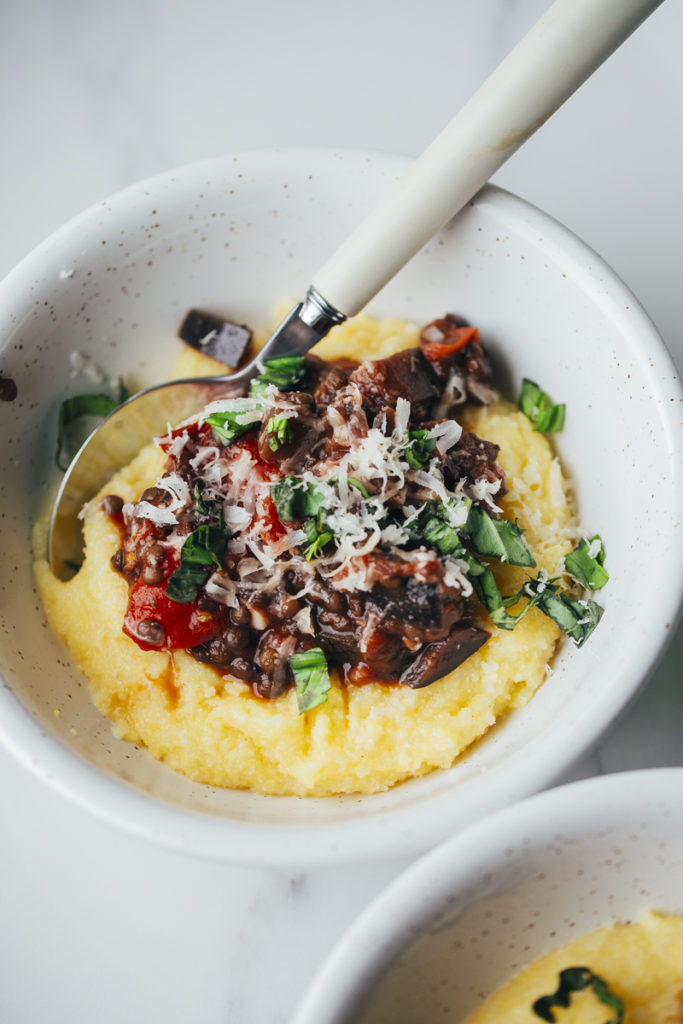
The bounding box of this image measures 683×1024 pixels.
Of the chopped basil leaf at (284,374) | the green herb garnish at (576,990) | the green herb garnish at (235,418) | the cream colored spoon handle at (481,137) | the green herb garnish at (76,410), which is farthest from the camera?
the green herb garnish at (76,410)

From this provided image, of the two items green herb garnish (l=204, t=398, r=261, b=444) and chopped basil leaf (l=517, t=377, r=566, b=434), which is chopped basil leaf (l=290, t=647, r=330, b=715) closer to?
green herb garnish (l=204, t=398, r=261, b=444)

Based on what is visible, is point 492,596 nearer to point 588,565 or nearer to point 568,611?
point 568,611

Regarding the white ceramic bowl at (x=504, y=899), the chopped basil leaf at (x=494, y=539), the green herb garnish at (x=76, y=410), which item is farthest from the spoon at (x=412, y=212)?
the white ceramic bowl at (x=504, y=899)

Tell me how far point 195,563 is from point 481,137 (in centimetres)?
154

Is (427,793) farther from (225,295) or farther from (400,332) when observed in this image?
(225,295)

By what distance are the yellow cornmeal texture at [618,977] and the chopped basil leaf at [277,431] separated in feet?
5.42

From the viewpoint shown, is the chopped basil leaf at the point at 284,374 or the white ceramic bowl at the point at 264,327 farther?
the chopped basil leaf at the point at 284,374

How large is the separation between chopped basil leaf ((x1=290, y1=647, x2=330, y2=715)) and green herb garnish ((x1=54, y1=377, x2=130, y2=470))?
122 centimetres

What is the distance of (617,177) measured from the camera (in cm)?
372

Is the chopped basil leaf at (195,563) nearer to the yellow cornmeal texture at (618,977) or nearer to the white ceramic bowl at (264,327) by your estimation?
the white ceramic bowl at (264,327)

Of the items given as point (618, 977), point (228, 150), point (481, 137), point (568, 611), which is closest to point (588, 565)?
point (568, 611)

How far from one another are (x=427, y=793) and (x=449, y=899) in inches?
16.2

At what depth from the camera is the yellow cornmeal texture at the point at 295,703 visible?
2.64 m

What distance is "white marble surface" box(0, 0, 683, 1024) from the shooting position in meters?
3.08
